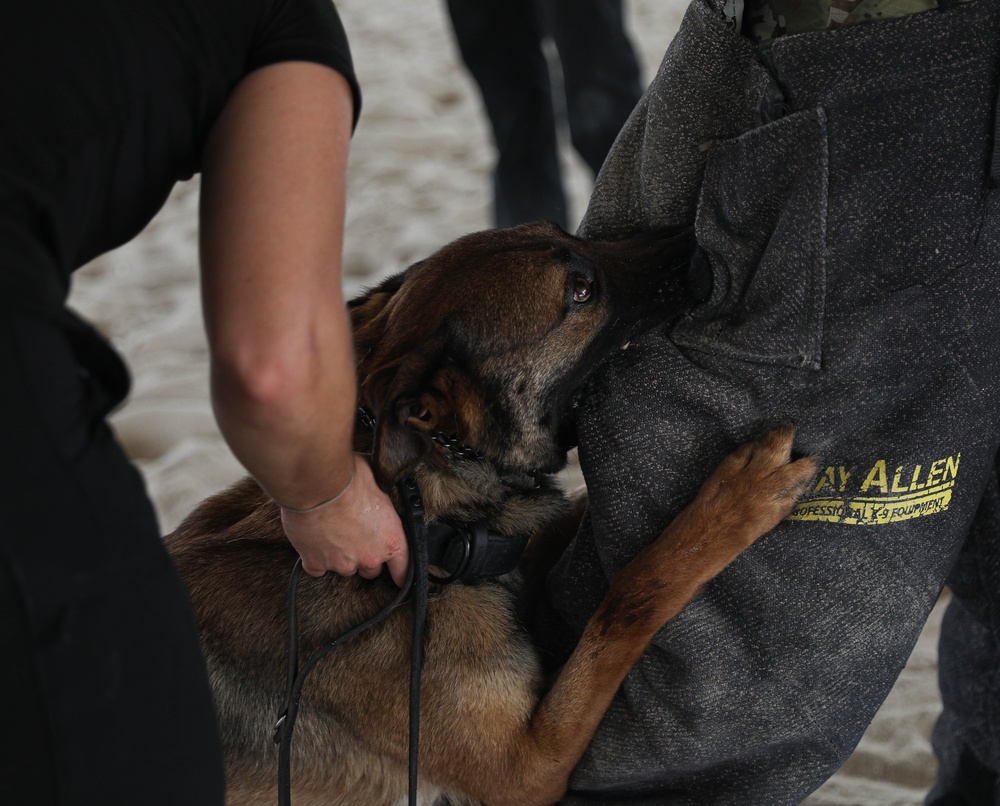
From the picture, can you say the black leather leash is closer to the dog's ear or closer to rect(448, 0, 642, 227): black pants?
the dog's ear

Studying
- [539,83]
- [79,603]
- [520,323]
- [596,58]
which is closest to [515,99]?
[539,83]

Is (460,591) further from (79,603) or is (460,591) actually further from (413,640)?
(79,603)

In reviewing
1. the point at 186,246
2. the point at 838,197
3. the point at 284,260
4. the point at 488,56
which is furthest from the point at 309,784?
Result: the point at 186,246

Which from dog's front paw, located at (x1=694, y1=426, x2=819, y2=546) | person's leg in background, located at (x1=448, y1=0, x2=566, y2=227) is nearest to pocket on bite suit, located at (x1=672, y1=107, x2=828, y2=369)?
dog's front paw, located at (x1=694, y1=426, x2=819, y2=546)

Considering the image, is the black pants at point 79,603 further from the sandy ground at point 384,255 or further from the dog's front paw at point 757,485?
the sandy ground at point 384,255

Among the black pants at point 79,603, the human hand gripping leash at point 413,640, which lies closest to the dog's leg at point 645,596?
the human hand gripping leash at point 413,640

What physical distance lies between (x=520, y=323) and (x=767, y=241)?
0.57 m

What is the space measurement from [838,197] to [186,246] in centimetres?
388

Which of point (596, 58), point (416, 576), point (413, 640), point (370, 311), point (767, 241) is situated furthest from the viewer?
point (596, 58)

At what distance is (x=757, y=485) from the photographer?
1.49m

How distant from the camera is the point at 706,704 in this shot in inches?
61.9

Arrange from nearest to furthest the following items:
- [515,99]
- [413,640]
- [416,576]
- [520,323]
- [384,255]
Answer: [413,640] → [416,576] → [520,323] → [515,99] → [384,255]

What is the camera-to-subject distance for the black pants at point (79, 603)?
0.92m

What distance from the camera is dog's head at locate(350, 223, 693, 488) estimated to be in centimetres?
178
